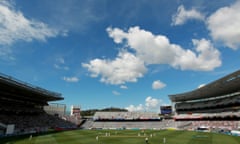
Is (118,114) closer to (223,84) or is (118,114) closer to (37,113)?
(37,113)

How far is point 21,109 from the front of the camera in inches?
2472

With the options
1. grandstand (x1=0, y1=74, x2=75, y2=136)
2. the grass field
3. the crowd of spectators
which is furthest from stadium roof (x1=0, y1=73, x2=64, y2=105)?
the crowd of spectators

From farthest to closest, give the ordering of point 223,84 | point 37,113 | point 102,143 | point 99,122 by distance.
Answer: point 99,122 < point 37,113 < point 223,84 < point 102,143

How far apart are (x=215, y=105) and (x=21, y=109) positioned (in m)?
71.4

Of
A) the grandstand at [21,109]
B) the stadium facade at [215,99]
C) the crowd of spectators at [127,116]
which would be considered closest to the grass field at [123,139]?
the grandstand at [21,109]

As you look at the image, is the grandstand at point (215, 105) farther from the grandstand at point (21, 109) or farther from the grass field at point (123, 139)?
the grandstand at point (21, 109)

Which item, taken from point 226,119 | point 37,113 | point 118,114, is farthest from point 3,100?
point 226,119

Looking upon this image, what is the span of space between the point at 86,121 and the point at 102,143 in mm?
67327

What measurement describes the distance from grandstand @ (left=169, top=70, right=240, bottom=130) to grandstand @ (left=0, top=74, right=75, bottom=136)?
175 feet

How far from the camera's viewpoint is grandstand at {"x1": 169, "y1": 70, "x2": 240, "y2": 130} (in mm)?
57159

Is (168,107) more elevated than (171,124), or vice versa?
(168,107)

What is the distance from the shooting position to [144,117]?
9644cm

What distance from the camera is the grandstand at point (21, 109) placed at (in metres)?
47.3

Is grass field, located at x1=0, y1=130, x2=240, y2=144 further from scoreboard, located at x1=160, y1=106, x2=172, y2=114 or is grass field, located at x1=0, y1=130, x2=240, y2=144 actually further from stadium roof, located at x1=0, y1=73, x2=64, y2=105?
scoreboard, located at x1=160, y1=106, x2=172, y2=114
